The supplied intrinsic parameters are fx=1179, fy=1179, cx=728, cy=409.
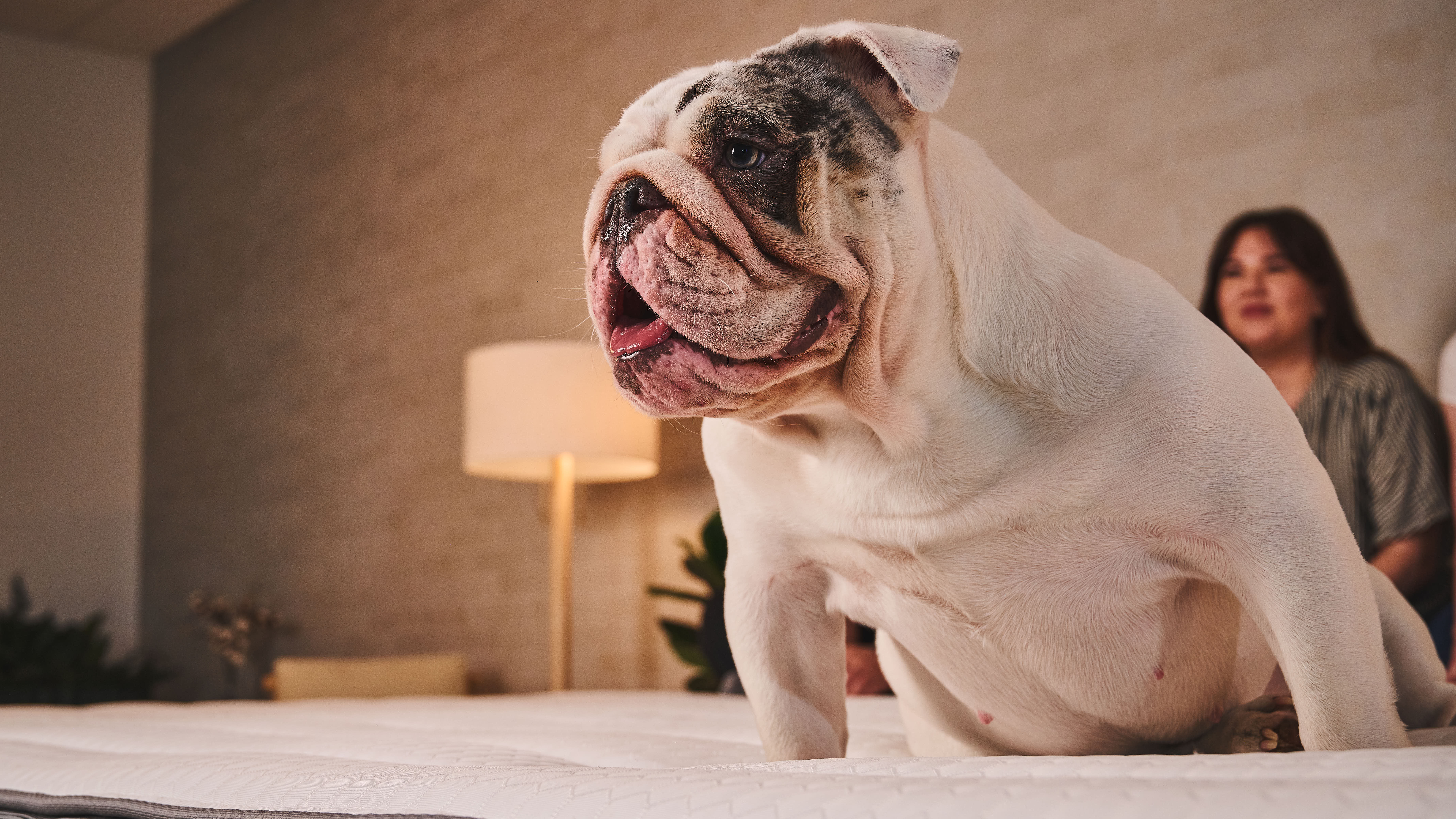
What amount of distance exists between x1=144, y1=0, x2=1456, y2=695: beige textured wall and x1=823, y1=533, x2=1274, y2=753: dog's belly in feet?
5.26

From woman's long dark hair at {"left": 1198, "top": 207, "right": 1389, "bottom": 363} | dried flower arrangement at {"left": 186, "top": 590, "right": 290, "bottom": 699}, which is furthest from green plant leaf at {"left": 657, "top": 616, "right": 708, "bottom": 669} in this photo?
Result: dried flower arrangement at {"left": 186, "top": 590, "right": 290, "bottom": 699}

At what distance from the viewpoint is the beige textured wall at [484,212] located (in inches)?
107

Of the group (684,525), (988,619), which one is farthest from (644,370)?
(684,525)

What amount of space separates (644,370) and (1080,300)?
345 millimetres

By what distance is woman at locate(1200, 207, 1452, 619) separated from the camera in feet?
7.82

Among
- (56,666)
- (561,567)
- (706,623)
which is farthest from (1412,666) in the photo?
(56,666)

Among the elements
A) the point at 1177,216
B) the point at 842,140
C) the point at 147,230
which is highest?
the point at 147,230

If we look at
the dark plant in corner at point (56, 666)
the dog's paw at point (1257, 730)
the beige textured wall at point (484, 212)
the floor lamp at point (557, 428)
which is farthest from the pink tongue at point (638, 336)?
the dark plant in corner at point (56, 666)

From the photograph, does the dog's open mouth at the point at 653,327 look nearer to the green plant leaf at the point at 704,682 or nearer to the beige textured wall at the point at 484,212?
the beige textured wall at the point at 484,212

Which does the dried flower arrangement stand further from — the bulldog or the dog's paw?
the dog's paw

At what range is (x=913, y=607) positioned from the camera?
97 centimetres

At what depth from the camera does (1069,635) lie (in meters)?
0.93

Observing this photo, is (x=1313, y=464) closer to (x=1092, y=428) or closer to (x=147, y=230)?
(x=1092, y=428)

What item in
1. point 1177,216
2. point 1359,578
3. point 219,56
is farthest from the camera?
point 219,56
